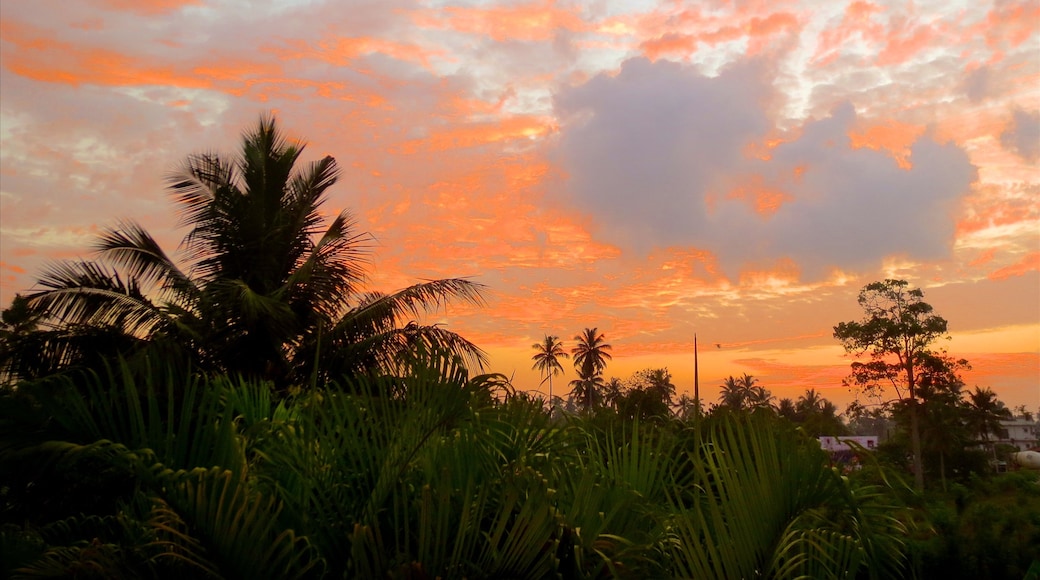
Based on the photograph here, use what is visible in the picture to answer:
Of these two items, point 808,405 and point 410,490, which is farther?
point 808,405

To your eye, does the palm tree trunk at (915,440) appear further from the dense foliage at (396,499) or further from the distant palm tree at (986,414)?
the dense foliage at (396,499)

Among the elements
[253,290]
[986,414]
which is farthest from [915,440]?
[253,290]

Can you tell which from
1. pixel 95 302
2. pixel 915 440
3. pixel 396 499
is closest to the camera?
pixel 396 499

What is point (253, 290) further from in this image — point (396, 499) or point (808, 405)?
point (808, 405)

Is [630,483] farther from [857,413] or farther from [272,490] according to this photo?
[857,413]

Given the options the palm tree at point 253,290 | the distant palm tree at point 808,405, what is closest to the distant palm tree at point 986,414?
the distant palm tree at point 808,405

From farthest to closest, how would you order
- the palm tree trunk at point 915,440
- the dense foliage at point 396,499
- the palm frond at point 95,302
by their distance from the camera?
the palm tree trunk at point 915,440 < the palm frond at point 95,302 < the dense foliage at point 396,499

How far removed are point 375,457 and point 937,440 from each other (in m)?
38.4

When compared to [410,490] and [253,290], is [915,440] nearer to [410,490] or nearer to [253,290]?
[253,290]

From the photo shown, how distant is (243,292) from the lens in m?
12.5

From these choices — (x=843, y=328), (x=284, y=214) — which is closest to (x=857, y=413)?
(x=843, y=328)

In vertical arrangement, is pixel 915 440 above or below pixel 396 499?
above

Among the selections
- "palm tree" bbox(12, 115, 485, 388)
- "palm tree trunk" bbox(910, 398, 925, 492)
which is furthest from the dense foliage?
"palm tree trunk" bbox(910, 398, 925, 492)

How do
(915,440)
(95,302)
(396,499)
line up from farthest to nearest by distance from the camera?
1. (915,440)
2. (95,302)
3. (396,499)
